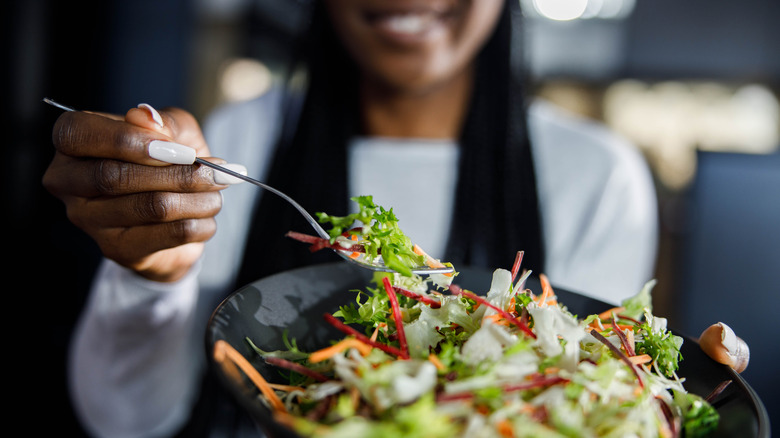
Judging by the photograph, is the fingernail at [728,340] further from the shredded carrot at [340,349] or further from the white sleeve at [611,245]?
the white sleeve at [611,245]

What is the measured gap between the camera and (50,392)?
118 inches

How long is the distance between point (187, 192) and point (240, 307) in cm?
18

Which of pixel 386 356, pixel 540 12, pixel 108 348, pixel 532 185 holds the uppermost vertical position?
pixel 540 12

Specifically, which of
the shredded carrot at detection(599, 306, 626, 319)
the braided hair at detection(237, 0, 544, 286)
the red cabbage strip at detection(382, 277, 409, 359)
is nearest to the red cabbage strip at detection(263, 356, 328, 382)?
the red cabbage strip at detection(382, 277, 409, 359)

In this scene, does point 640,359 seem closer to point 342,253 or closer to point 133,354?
point 342,253

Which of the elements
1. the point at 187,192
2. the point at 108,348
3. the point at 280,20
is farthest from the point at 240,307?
the point at 280,20

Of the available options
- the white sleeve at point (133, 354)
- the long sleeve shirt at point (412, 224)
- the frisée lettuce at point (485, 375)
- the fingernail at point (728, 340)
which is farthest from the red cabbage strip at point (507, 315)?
the long sleeve shirt at point (412, 224)

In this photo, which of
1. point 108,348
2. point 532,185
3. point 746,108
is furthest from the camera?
point 746,108

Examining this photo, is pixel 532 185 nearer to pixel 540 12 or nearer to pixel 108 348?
pixel 108 348

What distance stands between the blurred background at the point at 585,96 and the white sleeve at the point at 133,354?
43.0 inches

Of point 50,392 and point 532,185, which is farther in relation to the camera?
point 50,392

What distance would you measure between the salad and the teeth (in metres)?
1.00

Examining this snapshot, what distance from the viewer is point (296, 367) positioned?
24.4 inches

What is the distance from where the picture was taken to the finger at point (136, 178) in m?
0.69
